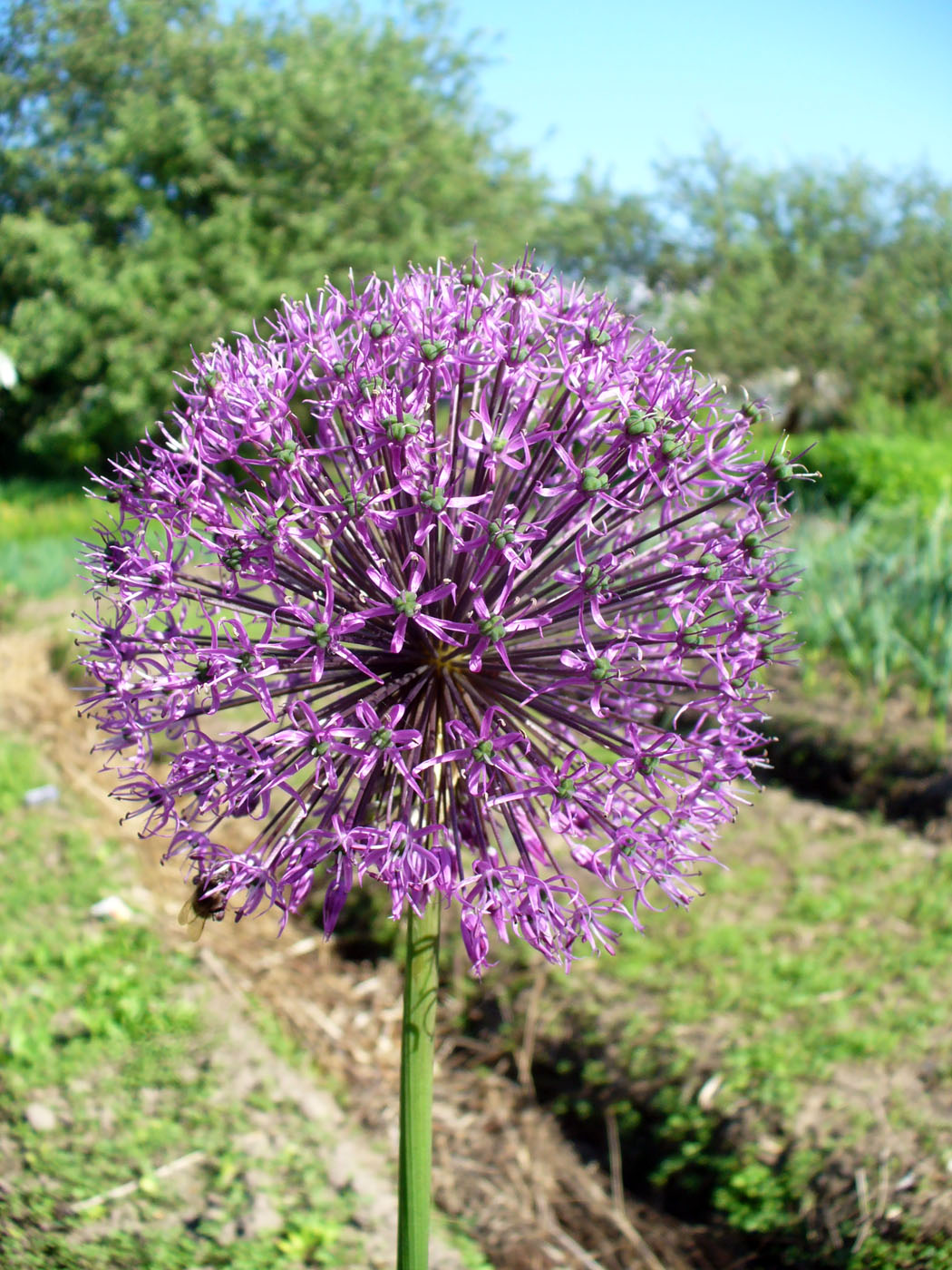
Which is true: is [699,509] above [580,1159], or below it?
above

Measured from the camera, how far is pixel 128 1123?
4160mm

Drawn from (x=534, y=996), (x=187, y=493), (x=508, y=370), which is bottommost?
(x=534, y=996)

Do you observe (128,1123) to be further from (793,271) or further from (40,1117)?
(793,271)

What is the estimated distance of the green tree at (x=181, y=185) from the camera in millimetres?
23875

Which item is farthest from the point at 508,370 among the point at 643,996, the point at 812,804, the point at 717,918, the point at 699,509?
the point at 812,804

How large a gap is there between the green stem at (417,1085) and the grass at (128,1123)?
1825mm

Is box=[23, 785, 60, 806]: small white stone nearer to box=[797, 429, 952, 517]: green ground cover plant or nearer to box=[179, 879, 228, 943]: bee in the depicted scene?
box=[179, 879, 228, 943]: bee

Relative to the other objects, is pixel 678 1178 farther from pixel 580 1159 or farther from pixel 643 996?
pixel 643 996

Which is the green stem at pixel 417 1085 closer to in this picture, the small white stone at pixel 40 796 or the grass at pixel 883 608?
the grass at pixel 883 608

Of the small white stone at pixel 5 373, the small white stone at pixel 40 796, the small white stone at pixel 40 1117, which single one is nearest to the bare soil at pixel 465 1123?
the small white stone at pixel 40 796

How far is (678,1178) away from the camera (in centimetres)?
425

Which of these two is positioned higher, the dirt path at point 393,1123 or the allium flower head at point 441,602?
the allium flower head at point 441,602

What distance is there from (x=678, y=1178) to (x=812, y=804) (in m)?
3.22

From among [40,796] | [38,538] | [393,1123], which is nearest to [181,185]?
[38,538]
